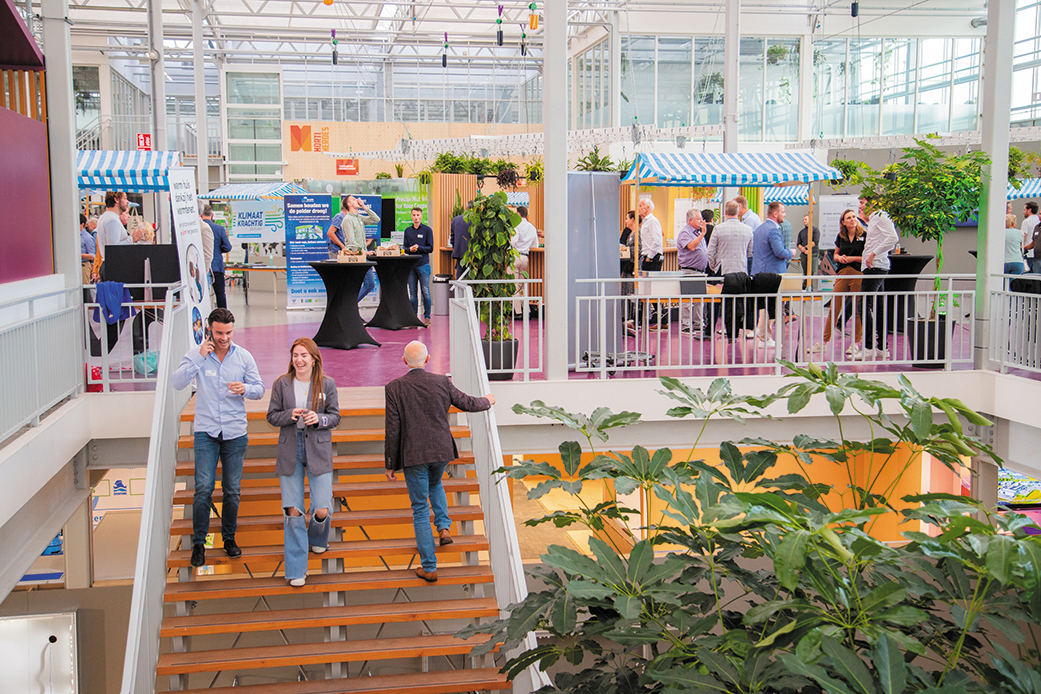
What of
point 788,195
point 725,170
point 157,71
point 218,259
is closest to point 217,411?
point 725,170

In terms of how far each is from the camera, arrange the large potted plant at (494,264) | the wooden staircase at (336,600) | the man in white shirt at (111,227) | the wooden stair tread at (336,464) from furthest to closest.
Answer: the man in white shirt at (111,227) → the large potted plant at (494,264) → the wooden stair tread at (336,464) → the wooden staircase at (336,600)

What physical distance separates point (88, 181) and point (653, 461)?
989 centimetres

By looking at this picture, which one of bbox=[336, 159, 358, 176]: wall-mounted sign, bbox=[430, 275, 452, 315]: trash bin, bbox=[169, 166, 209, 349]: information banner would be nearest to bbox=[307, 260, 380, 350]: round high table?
bbox=[169, 166, 209, 349]: information banner

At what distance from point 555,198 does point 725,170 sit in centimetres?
259

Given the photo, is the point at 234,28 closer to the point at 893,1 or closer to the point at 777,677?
the point at 893,1

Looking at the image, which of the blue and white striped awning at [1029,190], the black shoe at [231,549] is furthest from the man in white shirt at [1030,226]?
the black shoe at [231,549]

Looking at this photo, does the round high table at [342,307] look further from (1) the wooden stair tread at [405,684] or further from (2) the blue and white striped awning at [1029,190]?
(2) the blue and white striped awning at [1029,190]

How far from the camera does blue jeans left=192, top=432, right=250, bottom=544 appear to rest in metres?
6.29

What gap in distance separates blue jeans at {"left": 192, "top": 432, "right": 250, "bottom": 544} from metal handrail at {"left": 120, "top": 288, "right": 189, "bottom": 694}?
0.23m

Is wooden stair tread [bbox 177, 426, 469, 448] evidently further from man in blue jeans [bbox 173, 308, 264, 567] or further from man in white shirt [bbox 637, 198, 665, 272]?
man in white shirt [bbox 637, 198, 665, 272]

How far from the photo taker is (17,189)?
7.37 m

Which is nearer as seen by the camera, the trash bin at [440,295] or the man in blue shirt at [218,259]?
the man in blue shirt at [218,259]

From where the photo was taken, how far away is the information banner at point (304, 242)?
49.4ft

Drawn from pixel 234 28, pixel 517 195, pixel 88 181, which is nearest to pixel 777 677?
pixel 88 181
